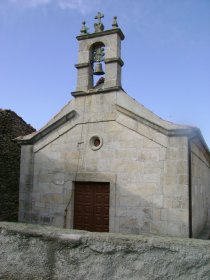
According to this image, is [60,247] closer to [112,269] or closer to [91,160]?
[112,269]

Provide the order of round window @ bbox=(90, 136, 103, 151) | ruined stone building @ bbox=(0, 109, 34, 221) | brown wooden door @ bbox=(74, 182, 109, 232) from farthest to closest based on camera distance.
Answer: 1. ruined stone building @ bbox=(0, 109, 34, 221)
2. round window @ bbox=(90, 136, 103, 151)
3. brown wooden door @ bbox=(74, 182, 109, 232)

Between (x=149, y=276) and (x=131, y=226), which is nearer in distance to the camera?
(x=149, y=276)

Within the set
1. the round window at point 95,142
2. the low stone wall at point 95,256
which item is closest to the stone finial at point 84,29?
the round window at point 95,142

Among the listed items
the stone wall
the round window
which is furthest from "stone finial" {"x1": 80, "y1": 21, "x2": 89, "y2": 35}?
the round window

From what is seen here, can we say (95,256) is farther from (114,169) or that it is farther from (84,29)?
(84,29)

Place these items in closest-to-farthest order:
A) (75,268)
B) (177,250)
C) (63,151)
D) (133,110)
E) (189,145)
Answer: (177,250) < (75,268) < (189,145) < (133,110) < (63,151)

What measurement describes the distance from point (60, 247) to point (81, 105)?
6874mm

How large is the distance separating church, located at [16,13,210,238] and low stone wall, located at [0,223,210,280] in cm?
526

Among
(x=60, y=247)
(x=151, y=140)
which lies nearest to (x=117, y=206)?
(x=151, y=140)

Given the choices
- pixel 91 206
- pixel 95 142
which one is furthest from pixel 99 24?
pixel 91 206

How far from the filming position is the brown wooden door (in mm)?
7723

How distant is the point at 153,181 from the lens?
7148 millimetres

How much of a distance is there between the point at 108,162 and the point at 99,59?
3203mm

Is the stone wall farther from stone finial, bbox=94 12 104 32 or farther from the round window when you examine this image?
stone finial, bbox=94 12 104 32
